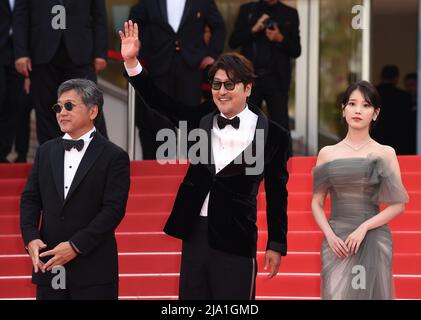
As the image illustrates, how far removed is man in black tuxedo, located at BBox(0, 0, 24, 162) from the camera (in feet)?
29.2

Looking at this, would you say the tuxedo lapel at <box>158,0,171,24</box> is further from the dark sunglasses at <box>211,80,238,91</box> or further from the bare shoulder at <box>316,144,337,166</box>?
the dark sunglasses at <box>211,80,238,91</box>

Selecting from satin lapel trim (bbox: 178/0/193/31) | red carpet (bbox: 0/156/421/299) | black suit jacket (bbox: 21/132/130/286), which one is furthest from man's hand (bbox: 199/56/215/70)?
black suit jacket (bbox: 21/132/130/286)

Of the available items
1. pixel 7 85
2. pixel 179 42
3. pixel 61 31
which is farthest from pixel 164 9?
pixel 7 85

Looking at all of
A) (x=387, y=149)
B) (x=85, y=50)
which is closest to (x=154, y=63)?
(x=85, y=50)

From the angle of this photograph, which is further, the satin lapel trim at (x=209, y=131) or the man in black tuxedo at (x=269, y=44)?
the man in black tuxedo at (x=269, y=44)

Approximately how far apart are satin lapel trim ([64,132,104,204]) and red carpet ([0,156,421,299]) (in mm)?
2155

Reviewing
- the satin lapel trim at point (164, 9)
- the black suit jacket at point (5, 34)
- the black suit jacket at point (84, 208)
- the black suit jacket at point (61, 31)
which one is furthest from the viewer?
the satin lapel trim at point (164, 9)

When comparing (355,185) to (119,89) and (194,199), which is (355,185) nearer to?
(194,199)

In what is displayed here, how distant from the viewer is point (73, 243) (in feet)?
16.9

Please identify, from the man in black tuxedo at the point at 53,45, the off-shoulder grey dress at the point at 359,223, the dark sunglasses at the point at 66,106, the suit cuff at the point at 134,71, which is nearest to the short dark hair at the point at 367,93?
the off-shoulder grey dress at the point at 359,223

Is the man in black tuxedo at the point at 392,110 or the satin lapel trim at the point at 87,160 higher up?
the man in black tuxedo at the point at 392,110

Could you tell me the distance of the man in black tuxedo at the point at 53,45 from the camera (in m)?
8.05

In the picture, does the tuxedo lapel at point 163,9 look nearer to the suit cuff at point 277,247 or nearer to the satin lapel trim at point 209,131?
the satin lapel trim at point 209,131

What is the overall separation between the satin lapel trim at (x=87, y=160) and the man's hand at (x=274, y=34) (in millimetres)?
4216
